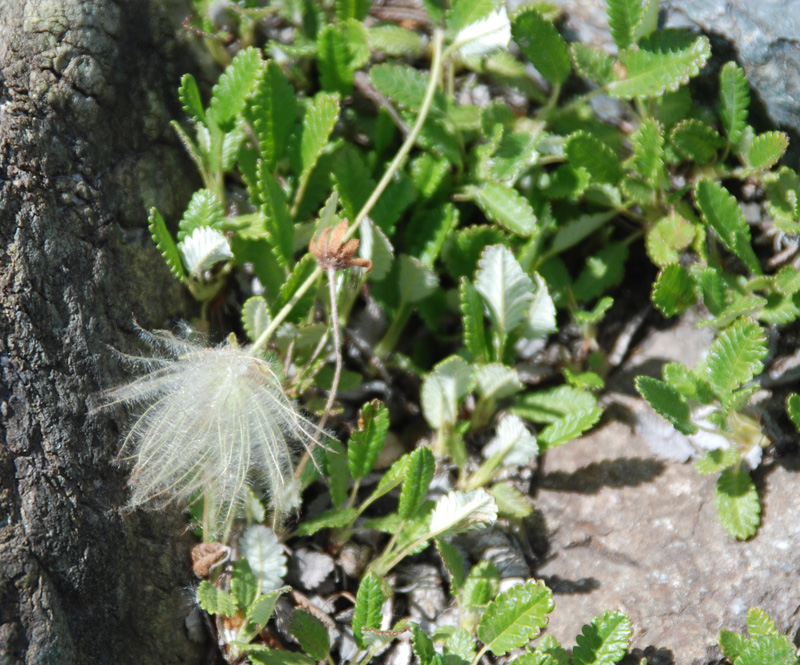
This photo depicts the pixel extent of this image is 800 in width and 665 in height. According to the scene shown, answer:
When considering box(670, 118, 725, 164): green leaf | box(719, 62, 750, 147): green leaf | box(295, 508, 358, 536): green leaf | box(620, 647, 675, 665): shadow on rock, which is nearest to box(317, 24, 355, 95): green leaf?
box(670, 118, 725, 164): green leaf

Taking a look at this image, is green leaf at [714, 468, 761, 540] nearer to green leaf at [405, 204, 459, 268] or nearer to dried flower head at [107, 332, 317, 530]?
green leaf at [405, 204, 459, 268]

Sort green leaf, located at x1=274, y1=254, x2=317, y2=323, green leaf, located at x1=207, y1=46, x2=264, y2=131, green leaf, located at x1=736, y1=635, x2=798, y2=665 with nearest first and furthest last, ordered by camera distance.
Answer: green leaf, located at x1=736, y1=635, x2=798, y2=665 < green leaf, located at x1=274, y1=254, x2=317, y2=323 < green leaf, located at x1=207, y1=46, x2=264, y2=131

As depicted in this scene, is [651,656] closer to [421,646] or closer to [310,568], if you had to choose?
[421,646]

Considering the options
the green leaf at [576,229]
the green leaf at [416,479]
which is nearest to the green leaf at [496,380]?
the green leaf at [416,479]

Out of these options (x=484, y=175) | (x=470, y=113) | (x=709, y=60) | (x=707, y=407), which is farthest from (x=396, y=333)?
(x=709, y=60)

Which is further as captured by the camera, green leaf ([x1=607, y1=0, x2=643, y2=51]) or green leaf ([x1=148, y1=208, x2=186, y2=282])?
green leaf ([x1=607, y1=0, x2=643, y2=51])

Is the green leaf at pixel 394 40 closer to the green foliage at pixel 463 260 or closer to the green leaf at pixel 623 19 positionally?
the green foliage at pixel 463 260

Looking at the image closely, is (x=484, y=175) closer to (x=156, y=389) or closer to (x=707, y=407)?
(x=707, y=407)

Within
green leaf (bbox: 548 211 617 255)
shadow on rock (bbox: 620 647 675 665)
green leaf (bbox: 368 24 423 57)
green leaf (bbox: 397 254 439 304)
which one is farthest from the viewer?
green leaf (bbox: 368 24 423 57)
